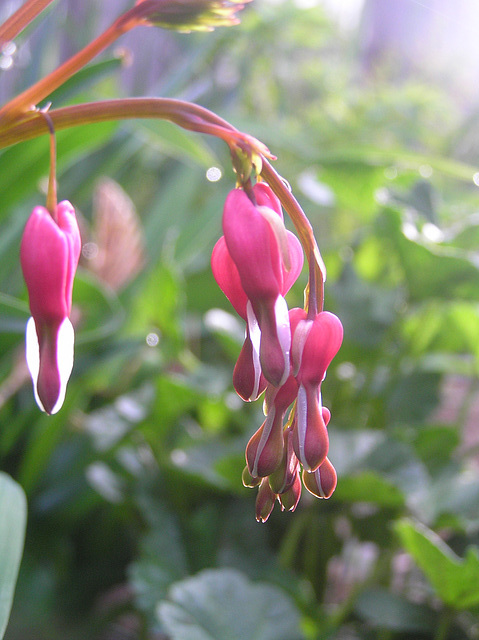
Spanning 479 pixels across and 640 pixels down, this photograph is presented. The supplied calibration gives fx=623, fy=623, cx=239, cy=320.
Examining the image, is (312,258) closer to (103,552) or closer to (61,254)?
(61,254)

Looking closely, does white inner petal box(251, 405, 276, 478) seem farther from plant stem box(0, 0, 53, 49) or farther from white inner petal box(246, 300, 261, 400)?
plant stem box(0, 0, 53, 49)

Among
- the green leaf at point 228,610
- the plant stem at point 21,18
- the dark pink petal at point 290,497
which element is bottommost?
the green leaf at point 228,610

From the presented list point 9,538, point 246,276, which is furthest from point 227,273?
point 9,538

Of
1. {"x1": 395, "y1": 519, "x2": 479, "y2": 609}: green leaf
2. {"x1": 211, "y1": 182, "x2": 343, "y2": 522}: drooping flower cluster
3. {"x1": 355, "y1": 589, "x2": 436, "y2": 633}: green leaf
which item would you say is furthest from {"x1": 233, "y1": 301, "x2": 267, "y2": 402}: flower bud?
{"x1": 355, "y1": 589, "x2": 436, "y2": 633}: green leaf

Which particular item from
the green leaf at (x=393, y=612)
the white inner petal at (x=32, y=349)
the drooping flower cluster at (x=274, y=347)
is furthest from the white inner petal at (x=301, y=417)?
the green leaf at (x=393, y=612)

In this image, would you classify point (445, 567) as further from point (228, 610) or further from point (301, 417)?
point (301, 417)

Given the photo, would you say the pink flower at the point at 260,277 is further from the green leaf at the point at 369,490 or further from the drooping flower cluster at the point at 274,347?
the green leaf at the point at 369,490
